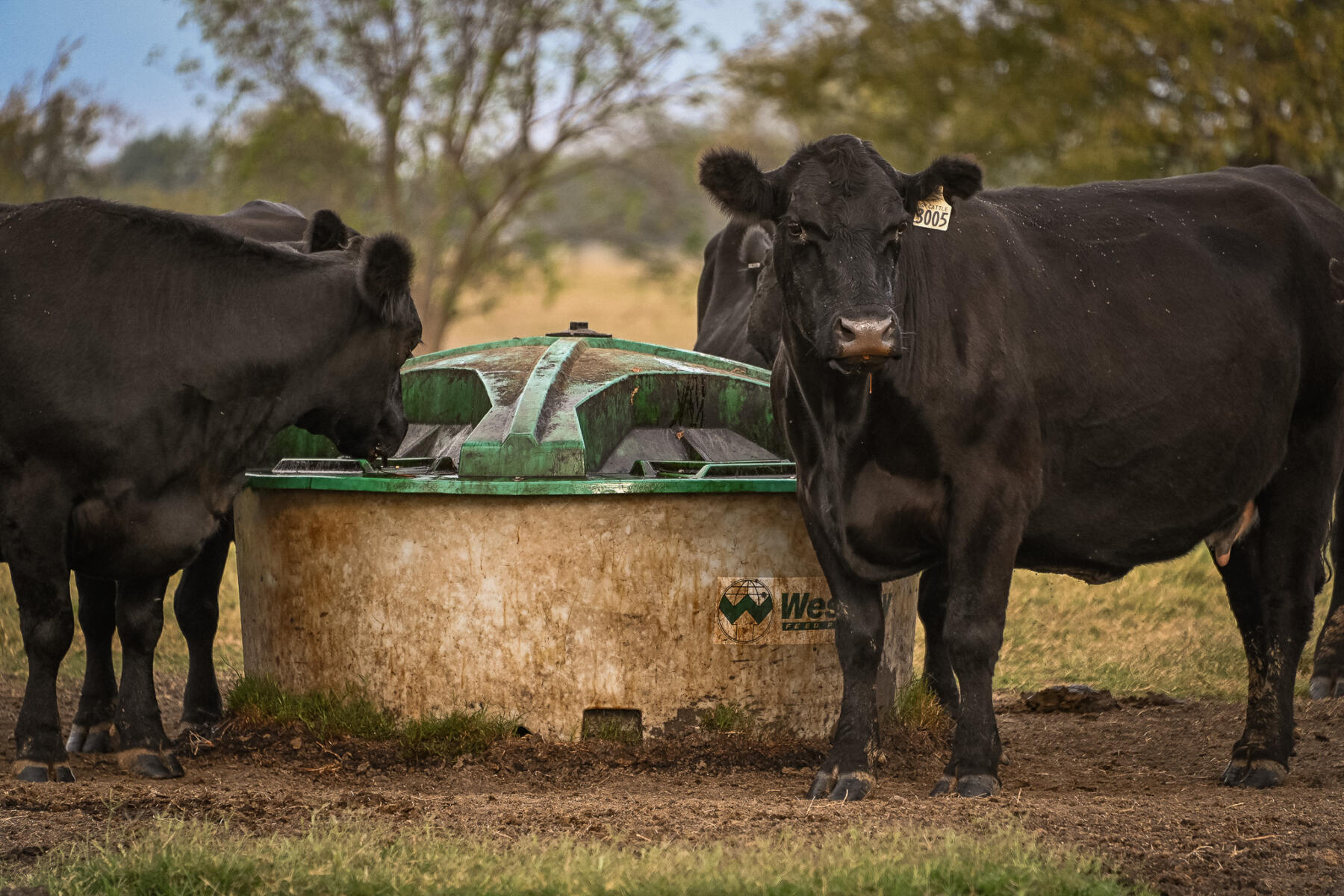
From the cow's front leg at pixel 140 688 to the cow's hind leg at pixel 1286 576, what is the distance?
13.3 feet

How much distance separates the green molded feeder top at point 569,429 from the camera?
225 inches

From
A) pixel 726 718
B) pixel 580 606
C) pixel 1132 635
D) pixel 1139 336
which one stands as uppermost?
pixel 1139 336

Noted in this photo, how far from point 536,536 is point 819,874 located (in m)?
2.21

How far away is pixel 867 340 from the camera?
15.3 feet

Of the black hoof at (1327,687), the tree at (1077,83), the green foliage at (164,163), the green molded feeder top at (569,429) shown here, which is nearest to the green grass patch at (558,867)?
the green molded feeder top at (569,429)

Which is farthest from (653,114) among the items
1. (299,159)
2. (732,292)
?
(732,292)

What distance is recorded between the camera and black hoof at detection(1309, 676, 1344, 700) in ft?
24.3

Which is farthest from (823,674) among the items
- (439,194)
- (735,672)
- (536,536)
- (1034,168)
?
(1034,168)

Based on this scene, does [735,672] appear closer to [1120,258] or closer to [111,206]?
[1120,258]

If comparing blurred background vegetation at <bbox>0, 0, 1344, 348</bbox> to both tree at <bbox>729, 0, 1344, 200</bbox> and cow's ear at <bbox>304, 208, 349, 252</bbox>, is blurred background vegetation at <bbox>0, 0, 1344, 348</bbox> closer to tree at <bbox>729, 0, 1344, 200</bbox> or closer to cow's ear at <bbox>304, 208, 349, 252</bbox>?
tree at <bbox>729, 0, 1344, 200</bbox>

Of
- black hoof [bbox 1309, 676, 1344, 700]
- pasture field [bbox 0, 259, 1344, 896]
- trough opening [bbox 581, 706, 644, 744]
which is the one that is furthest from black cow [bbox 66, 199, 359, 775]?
black hoof [bbox 1309, 676, 1344, 700]

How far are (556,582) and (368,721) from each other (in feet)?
3.03

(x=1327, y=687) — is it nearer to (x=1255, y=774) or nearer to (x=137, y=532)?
(x=1255, y=774)

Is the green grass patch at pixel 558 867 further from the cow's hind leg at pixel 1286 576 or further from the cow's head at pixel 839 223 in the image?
the cow's hind leg at pixel 1286 576
